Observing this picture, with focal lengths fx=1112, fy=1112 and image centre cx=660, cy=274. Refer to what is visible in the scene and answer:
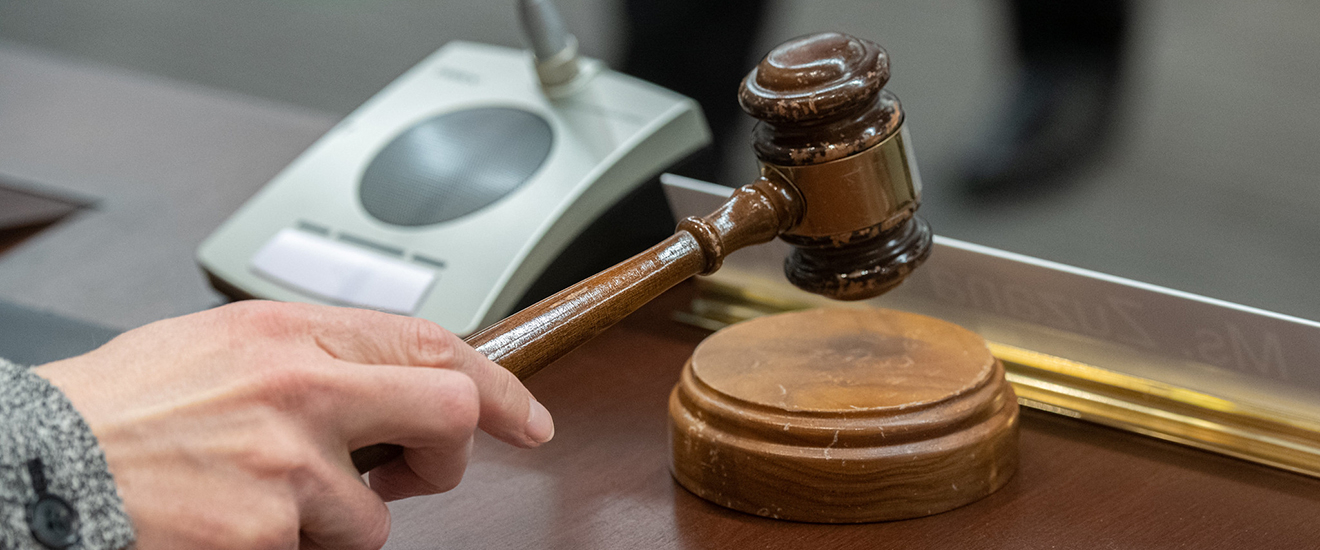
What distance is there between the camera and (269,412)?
427 millimetres

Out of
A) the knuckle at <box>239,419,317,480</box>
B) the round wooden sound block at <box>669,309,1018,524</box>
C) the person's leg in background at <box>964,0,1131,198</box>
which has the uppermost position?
the knuckle at <box>239,419,317,480</box>

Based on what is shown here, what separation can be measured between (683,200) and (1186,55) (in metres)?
0.68

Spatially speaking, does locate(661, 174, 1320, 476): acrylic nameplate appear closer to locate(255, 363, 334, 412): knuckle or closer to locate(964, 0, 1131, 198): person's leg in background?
locate(964, 0, 1131, 198): person's leg in background

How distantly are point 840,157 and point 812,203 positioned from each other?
0.11 feet

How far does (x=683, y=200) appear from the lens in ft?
2.64

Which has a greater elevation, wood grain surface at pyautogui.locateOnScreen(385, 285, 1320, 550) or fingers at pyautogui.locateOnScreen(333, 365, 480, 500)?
fingers at pyautogui.locateOnScreen(333, 365, 480, 500)

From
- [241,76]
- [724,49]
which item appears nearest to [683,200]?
[724,49]

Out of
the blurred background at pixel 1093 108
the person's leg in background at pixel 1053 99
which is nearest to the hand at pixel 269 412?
A: the blurred background at pixel 1093 108

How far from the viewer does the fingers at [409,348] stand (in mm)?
455

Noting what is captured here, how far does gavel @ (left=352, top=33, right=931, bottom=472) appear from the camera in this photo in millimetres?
553

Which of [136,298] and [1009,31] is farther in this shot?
[1009,31]

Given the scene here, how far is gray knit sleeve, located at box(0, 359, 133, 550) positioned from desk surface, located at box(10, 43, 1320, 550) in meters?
0.20

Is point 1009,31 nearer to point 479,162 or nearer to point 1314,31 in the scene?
point 1314,31

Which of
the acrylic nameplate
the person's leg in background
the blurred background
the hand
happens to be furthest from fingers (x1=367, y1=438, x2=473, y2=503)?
the person's leg in background
